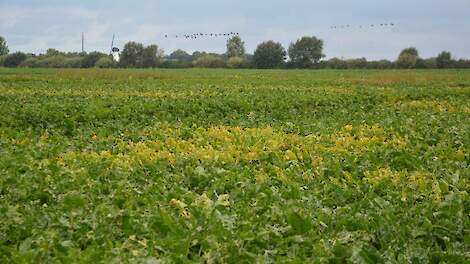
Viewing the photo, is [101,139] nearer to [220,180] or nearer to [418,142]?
[220,180]

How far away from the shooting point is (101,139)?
11.0 meters

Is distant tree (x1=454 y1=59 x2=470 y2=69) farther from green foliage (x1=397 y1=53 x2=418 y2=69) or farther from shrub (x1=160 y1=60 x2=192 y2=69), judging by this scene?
shrub (x1=160 y1=60 x2=192 y2=69)

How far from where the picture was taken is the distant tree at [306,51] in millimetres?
95750

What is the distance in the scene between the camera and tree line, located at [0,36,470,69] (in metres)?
86.6

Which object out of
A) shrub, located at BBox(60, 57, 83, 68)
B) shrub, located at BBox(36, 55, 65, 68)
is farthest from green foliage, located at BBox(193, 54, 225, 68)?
shrub, located at BBox(36, 55, 65, 68)

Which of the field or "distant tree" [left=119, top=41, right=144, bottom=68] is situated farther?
"distant tree" [left=119, top=41, right=144, bottom=68]

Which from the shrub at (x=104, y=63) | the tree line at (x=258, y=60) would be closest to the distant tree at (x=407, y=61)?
the tree line at (x=258, y=60)

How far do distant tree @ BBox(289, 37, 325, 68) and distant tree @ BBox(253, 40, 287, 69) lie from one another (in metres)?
3.55

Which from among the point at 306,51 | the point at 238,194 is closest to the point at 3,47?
the point at 306,51

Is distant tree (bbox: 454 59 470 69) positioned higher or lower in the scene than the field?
lower

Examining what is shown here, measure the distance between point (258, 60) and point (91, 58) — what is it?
2678cm

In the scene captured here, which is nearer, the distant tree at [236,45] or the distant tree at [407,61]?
the distant tree at [407,61]

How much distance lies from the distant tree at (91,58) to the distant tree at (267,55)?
2494cm

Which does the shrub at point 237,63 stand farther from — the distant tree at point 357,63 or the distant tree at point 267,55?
the distant tree at point 357,63
